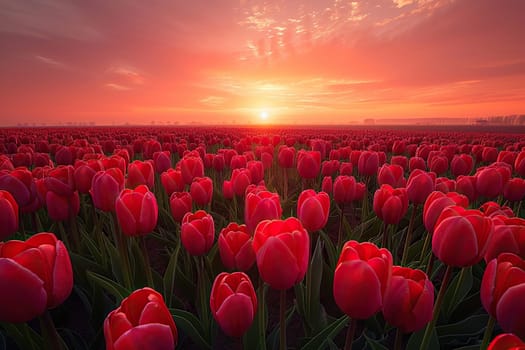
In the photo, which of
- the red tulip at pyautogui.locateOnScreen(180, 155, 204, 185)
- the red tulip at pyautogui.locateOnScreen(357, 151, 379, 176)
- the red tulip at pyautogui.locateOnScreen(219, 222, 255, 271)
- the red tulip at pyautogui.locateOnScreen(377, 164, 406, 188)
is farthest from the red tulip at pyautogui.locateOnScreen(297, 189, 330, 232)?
the red tulip at pyautogui.locateOnScreen(357, 151, 379, 176)

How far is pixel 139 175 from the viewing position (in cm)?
296

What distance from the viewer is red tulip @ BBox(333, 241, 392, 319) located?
1.12 m

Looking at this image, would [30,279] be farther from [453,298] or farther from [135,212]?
[453,298]

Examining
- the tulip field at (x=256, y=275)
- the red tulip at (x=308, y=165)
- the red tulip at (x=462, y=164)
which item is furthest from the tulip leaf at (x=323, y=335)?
the red tulip at (x=462, y=164)

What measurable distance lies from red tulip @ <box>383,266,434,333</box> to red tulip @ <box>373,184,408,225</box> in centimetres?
118

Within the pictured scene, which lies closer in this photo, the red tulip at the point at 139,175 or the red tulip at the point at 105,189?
the red tulip at the point at 105,189

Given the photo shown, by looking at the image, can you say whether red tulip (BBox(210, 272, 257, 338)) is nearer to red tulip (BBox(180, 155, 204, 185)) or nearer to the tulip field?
the tulip field

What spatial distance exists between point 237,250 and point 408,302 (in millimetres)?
933

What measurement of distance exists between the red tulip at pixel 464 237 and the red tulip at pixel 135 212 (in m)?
1.71

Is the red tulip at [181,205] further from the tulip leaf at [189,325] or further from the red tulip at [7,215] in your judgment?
the red tulip at [7,215]

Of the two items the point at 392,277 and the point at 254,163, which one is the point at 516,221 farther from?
the point at 254,163

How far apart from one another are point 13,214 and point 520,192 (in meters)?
4.49

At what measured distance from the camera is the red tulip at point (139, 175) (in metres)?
2.96

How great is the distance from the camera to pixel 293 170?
7621 mm
